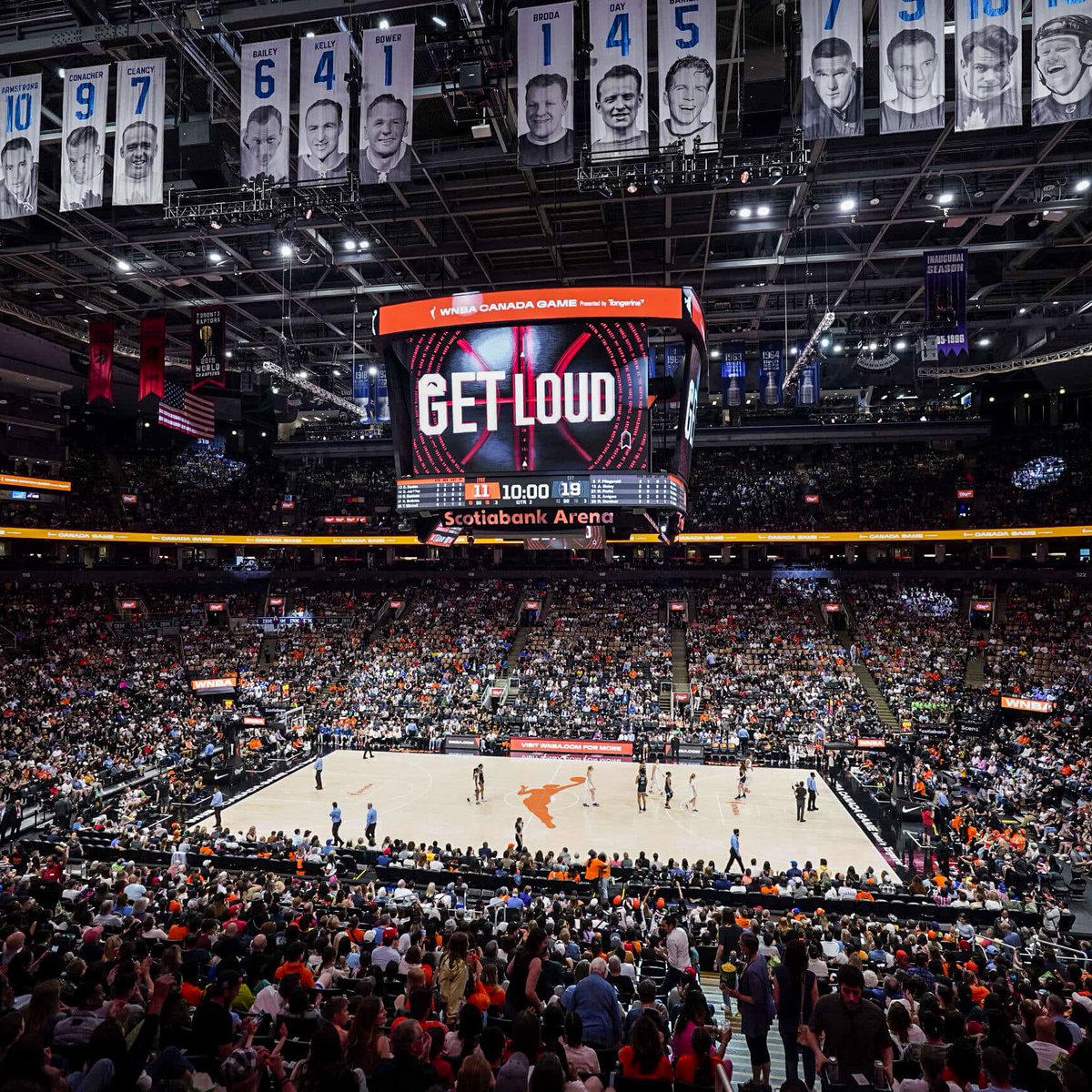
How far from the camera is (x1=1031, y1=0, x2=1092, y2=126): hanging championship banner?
366 inches

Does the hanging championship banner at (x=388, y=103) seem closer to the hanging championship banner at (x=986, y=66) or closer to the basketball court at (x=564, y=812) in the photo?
the hanging championship banner at (x=986, y=66)

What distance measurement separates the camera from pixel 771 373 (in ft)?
74.0

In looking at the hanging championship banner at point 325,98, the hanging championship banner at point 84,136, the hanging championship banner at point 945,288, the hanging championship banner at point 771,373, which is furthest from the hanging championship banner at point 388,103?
the hanging championship banner at point 771,373

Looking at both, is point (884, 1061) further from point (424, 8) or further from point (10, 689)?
point (10, 689)

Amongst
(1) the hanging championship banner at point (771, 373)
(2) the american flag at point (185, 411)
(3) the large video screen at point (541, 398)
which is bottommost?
(3) the large video screen at point (541, 398)

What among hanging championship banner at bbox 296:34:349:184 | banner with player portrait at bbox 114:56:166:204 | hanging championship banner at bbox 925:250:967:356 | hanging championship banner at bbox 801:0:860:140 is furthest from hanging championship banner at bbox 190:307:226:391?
hanging championship banner at bbox 925:250:967:356

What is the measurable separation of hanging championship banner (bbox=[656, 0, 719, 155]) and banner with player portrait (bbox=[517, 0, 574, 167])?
1366 mm

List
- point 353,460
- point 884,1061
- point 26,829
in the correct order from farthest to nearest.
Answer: point 353,460 < point 26,829 < point 884,1061

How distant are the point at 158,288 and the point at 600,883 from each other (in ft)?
64.9

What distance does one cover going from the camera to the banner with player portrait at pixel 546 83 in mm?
10125

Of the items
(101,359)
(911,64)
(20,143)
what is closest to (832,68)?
(911,64)

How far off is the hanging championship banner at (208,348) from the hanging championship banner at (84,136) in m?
6.77

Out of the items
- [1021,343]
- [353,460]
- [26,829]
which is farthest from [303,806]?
[353,460]

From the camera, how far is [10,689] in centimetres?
2712
